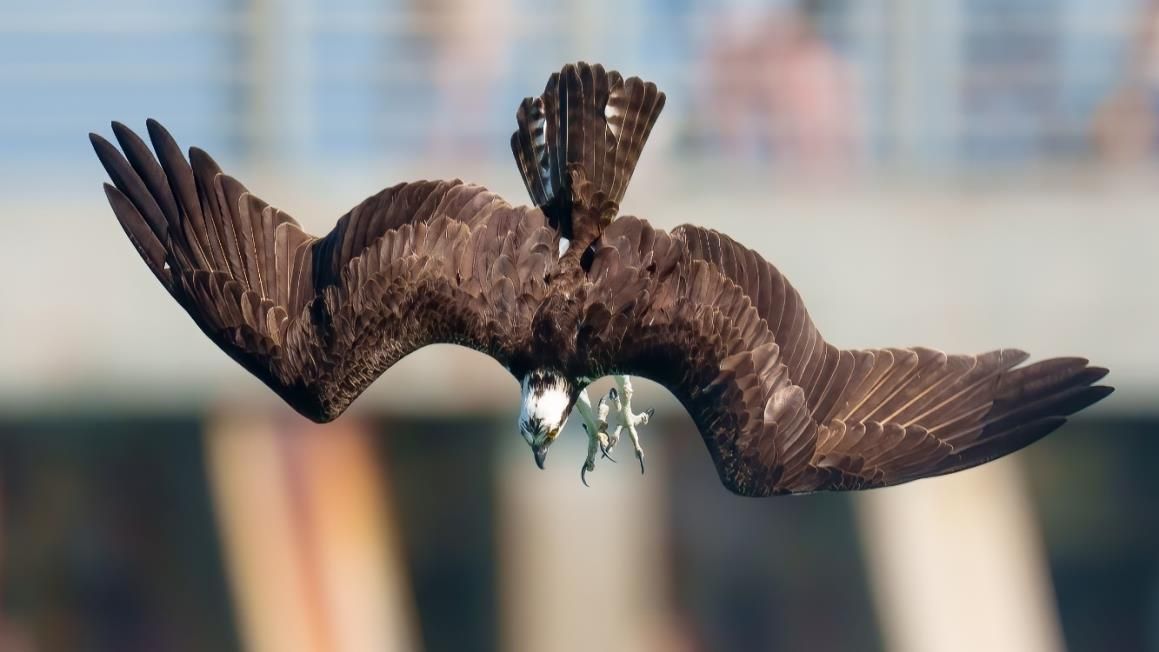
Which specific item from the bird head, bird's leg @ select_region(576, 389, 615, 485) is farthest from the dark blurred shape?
the bird head

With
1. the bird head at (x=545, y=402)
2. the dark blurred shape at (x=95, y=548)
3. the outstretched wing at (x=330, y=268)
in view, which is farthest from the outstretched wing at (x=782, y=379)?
the dark blurred shape at (x=95, y=548)

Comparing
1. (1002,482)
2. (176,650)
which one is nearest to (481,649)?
(176,650)

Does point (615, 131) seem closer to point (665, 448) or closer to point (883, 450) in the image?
point (883, 450)

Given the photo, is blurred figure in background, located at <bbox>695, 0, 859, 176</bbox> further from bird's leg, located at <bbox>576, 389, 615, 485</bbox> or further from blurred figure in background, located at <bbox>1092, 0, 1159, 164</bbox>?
bird's leg, located at <bbox>576, 389, 615, 485</bbox>

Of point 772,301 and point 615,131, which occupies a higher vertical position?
point 615,131

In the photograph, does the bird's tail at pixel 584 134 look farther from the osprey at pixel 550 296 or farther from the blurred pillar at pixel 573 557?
the blurred pillar at pixel 573 557
